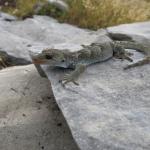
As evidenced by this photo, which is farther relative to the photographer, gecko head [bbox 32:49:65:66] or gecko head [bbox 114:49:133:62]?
gecko head [bbox 114:49:133:62]

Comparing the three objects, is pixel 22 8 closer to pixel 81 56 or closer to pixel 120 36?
pixel 120 36

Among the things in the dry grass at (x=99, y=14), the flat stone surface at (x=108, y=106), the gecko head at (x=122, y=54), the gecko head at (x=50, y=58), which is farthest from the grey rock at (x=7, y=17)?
the gecko head at (x=50, y=58)

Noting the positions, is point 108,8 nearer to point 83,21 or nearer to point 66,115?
point 83,21

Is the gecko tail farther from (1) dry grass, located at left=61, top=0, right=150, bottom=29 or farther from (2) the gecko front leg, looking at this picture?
(2) the gecko front leg

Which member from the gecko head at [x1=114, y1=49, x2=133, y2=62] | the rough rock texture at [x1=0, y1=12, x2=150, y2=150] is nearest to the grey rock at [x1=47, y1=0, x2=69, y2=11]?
the rough rock texture at [x1=0, y1=12, x2=150, y2=150]

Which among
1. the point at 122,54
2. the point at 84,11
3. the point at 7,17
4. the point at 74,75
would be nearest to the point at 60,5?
the point at 84,11

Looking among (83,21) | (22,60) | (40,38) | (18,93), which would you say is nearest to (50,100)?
(18,93)
